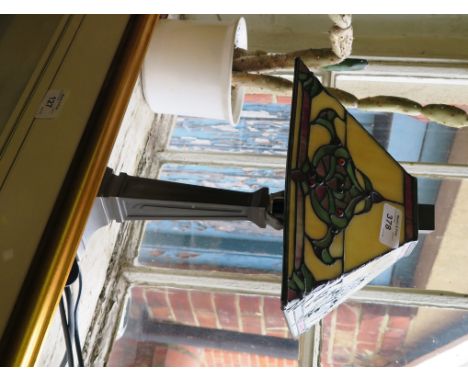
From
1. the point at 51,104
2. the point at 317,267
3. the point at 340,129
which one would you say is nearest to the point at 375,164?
the point at 340,129

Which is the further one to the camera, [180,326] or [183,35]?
[180,326]

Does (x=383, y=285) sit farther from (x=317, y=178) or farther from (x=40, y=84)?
(x=40, y=84)

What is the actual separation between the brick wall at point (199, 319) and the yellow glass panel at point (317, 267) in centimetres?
54

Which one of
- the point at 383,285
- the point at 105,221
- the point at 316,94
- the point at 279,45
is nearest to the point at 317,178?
the point at 316,94

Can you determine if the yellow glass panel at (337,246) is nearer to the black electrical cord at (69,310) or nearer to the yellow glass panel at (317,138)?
the yellow glass panel at (317,138)

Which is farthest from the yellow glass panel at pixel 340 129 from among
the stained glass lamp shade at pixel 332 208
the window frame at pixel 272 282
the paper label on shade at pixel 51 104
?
the window frame at pixel 272 282

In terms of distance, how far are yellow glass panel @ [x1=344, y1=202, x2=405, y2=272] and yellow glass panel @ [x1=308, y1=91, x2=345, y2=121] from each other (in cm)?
13

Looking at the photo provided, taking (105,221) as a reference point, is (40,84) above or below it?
above

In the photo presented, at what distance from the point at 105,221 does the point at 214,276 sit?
1.24 feet

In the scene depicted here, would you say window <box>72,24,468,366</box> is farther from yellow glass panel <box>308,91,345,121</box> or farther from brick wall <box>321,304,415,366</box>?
yellow glass panel <box>308,91,345,121</box>

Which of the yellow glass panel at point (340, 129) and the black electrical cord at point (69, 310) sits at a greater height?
the yellow glass panel at point (340, 129)

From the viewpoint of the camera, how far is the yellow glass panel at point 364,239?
611 mm
